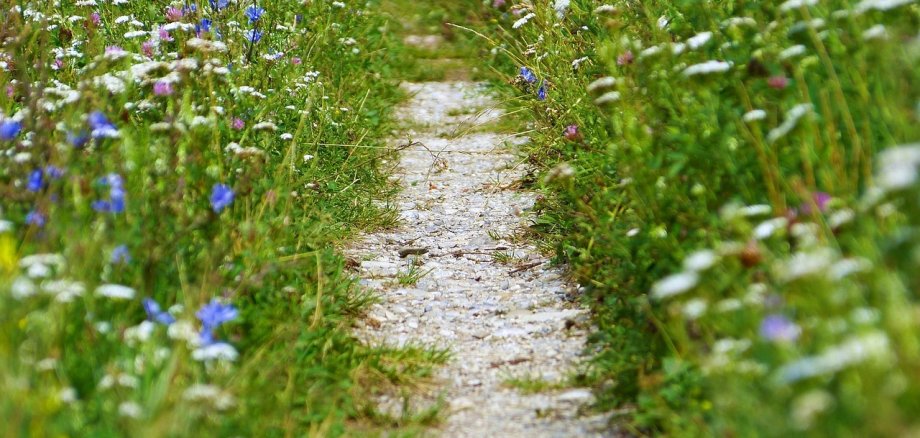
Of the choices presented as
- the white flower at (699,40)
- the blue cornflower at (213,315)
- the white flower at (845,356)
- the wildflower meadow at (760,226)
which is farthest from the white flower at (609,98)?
the white flower at (845,356)

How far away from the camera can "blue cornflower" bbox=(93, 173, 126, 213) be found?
2.99 meters

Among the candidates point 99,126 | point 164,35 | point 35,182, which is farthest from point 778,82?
point 164,35

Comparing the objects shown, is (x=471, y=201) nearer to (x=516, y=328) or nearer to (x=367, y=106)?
(x=367, y=106)

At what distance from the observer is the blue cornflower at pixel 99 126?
330 centimetres

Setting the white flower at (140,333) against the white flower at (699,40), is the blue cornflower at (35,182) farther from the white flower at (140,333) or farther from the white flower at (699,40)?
the white flower at (699,40)

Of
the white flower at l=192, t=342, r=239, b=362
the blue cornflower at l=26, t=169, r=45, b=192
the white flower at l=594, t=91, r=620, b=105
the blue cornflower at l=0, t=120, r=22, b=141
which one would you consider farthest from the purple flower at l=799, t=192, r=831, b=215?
the blue cornflower at l=0, t=120, r=22, b=141

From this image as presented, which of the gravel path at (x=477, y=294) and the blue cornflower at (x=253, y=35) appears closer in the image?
the gravel path at (x=477, y=294)

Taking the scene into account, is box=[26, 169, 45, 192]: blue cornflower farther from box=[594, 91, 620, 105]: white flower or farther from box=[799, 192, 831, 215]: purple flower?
box=[799, 192, 831, 215]: purple flower

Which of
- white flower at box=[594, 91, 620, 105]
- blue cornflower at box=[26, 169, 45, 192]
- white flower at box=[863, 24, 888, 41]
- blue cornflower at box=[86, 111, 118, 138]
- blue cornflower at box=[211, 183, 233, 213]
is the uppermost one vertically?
white flower at box=[863, 24, 888, 41]

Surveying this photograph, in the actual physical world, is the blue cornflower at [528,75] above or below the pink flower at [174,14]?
below

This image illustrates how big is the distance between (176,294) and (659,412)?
1.48 metres

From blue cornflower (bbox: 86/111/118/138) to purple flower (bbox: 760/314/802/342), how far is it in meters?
2.10

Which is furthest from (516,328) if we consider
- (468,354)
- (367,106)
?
(367,106)

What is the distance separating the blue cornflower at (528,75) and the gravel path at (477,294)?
1.57 feet
